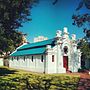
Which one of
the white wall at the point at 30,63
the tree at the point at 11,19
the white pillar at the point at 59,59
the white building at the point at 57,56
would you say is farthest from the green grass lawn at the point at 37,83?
the white wall at the point at 30,63

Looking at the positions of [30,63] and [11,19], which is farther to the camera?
[30,63]

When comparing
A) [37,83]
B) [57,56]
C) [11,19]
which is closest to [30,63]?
[57,56]

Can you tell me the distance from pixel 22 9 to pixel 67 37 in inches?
544

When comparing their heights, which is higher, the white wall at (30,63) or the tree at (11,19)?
the tree at (11,19)

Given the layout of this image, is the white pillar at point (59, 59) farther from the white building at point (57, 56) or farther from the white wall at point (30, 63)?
the white wall at point (30, 63)

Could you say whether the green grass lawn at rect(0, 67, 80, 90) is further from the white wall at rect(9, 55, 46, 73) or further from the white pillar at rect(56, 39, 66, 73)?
the white wall at rect(9, 55, 46, 73)

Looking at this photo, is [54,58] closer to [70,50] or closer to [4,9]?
[70,50]

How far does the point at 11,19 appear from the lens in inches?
1476

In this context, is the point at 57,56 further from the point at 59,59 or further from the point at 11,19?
the point at 11,19

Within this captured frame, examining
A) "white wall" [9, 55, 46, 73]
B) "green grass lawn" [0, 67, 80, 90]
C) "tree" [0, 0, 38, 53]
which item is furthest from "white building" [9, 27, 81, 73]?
"green grass lawn" [0, 67, 80, 90]

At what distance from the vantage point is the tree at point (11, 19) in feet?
114

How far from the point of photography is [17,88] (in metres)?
20.9

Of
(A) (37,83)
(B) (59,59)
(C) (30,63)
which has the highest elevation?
(B) (59,59)

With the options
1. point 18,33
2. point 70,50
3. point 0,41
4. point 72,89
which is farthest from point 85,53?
point 72,89
